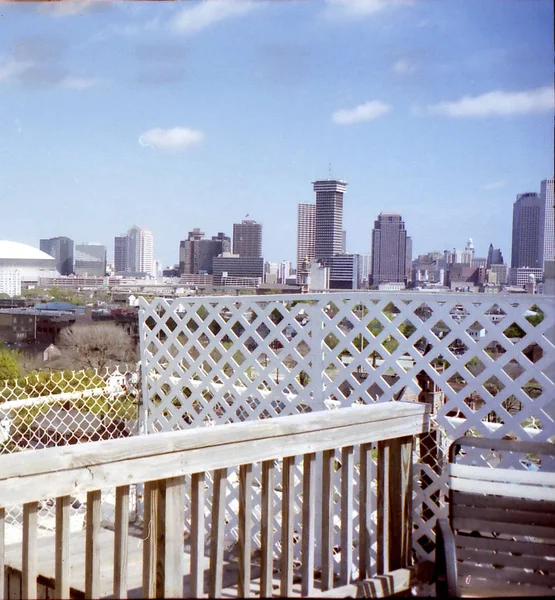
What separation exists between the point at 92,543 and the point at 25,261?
890 cm

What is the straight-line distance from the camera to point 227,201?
764 inches

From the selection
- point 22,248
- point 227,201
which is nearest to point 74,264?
point 22,248

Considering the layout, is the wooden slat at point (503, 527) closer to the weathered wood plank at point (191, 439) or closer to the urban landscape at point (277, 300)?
the urban landscape at point (277, 300)

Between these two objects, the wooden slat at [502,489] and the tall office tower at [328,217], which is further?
the tall office tower at [328,217]

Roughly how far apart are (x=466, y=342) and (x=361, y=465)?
91 cm

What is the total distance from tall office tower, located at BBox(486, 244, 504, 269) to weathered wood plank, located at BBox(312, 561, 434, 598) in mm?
4455

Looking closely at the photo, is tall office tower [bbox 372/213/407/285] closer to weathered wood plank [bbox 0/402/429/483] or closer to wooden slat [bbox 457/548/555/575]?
weathered wood plank [bbox 0/402/429/483]


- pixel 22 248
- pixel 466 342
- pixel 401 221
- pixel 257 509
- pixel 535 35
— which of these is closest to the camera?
pixel 535 35

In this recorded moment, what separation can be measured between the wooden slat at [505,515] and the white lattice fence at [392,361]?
71 cm

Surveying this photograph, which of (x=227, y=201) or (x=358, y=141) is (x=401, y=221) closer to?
(x=358, y=141)

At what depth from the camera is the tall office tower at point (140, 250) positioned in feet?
46.6

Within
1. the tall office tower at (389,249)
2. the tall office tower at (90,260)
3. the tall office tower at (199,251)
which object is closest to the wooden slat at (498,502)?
the tall office tower at (389,249)

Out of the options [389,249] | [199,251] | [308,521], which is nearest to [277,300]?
[308,521]

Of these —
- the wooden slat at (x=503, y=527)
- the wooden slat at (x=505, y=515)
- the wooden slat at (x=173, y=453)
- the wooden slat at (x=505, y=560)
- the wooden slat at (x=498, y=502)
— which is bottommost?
the wooden slat at (x=505, y=560)
